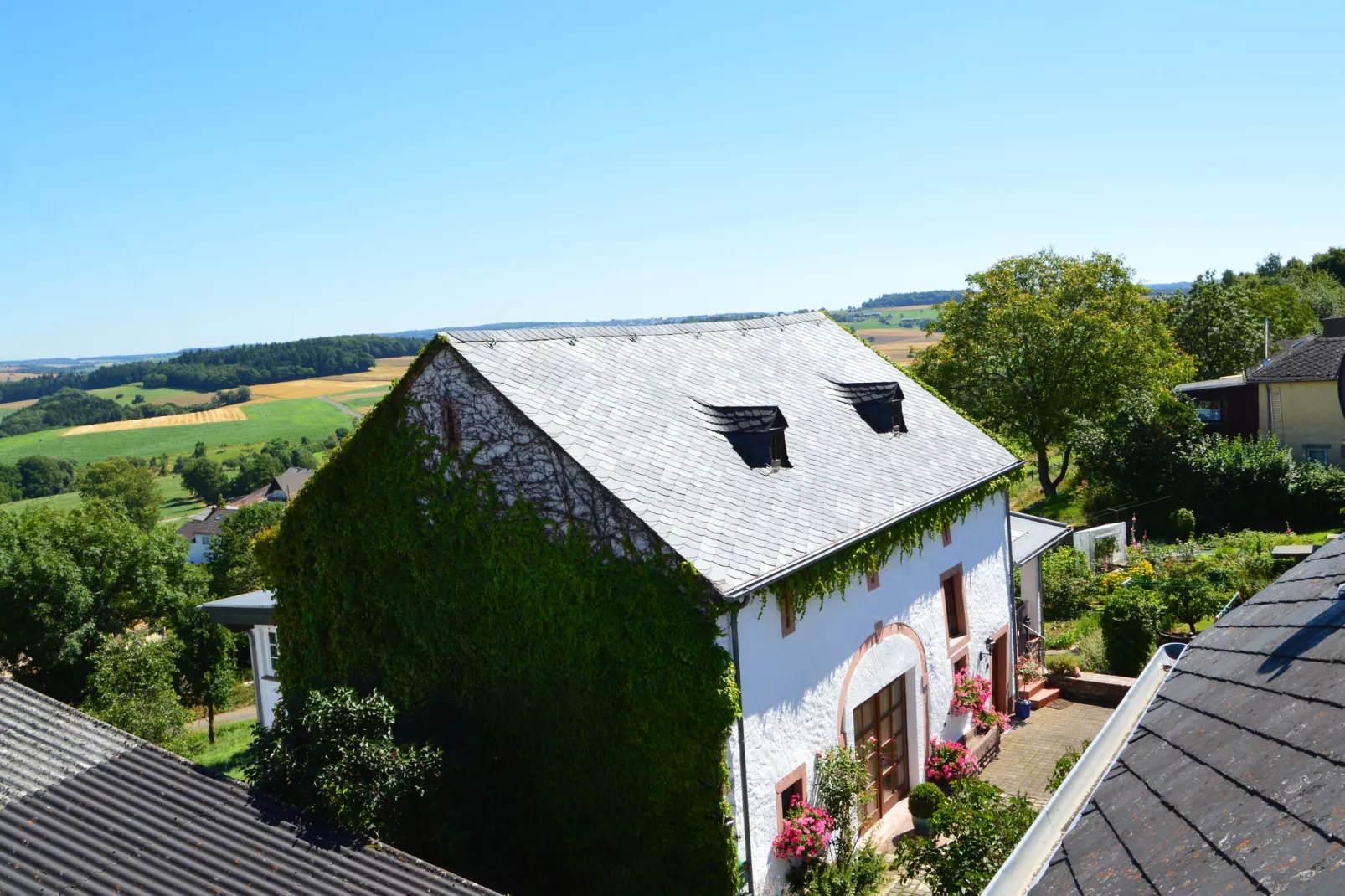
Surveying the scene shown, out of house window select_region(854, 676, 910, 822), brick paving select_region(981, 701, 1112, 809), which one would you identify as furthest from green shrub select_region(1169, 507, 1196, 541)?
house window select_region(854, 676, 910, 822)

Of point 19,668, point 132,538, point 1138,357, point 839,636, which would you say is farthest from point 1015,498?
→ point 19,668

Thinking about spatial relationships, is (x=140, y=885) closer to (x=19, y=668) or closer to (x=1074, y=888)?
(x=1074, y=888)

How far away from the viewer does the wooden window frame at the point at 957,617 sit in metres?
17.9

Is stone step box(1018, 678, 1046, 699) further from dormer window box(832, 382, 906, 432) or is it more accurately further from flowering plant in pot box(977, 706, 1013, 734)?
dormer window box(832, 382, 906, 432)

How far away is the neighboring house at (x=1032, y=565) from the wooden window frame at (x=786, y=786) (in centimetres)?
1009

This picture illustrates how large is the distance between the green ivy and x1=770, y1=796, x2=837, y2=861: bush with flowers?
111 inches

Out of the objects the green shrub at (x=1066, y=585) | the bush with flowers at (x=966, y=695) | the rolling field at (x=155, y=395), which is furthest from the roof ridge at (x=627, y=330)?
the rolling field at (x=155, y=395)

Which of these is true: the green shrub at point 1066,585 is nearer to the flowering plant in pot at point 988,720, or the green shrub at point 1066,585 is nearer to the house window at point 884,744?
the flowering plant in pot at point 988,720

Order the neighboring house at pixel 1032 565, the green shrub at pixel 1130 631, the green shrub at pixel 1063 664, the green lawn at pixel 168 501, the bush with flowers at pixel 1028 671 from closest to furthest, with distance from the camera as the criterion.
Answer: the bush with flowers at pixel 1028 671, the green shrub at pixel 1130 631, the green shrub at pixel 1063 664, the neighboring house at pixel 1032 565, the green lawn at pixel 168 501

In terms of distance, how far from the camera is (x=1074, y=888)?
402cm

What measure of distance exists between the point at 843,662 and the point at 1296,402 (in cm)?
3533

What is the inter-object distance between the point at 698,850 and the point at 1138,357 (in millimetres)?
40023

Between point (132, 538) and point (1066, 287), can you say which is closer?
point (132, 538)

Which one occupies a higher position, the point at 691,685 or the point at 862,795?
the point at 691,685
